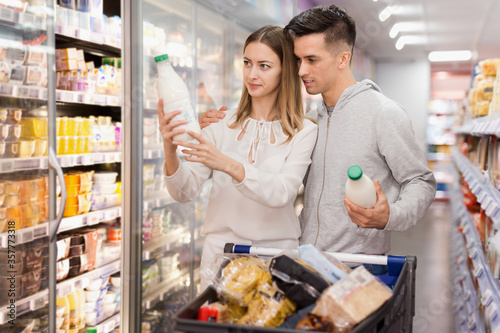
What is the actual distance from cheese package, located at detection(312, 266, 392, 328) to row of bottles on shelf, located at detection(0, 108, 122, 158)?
1.64m

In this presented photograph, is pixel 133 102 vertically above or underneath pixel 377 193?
above

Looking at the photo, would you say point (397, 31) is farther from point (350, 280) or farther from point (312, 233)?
point (350, 280)

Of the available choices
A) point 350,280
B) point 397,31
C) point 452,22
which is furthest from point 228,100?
point 350,280

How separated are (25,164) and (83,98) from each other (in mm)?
769

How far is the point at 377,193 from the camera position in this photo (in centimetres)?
130

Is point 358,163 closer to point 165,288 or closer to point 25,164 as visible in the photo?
point 25,164

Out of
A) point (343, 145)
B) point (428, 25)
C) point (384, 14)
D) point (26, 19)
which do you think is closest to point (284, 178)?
point (343, 145)

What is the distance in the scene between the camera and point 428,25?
366cm

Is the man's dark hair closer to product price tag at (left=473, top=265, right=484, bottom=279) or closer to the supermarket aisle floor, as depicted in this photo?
product price tag at (left=473, top=265, right=484, bottom=279)

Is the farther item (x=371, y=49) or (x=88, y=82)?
(x=371, y=49)

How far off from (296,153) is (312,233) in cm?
29

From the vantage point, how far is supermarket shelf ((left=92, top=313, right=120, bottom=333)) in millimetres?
3127

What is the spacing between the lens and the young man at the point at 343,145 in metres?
1.61

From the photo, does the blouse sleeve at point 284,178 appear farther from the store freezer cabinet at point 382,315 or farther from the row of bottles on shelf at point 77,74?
the row of bottles on shelf at point 77,74
